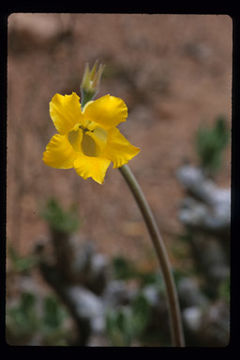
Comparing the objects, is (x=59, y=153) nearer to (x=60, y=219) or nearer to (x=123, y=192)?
(x=60, y=219)

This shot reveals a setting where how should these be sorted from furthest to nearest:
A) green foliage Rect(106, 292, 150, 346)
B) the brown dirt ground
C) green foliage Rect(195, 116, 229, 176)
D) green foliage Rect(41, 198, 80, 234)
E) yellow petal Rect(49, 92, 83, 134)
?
the brown dirt ground < green foliage Rect(195, 116, 229, 176) < green foliage Rect(41, 198, 80, 234) < green foliage Rect(106, 292, 150, 346) < yellow petal Rect(49, 92, 83, 134)

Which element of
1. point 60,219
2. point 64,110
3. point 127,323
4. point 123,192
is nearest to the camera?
point 64,110

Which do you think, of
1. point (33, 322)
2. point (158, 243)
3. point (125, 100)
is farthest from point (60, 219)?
point (125, 100)

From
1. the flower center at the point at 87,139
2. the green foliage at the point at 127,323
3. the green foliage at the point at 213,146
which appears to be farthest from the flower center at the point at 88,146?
the green foliage at the point at 213,146

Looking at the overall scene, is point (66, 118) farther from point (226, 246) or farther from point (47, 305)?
point (226, 246)

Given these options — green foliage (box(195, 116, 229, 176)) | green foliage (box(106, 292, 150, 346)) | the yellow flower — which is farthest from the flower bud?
green foliage (box(195, 116, 229, 176))

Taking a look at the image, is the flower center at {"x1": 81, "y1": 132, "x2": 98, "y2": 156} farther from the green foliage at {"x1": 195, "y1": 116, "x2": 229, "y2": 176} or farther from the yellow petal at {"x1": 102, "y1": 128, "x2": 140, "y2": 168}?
the green foliage at {"x1": 195, "y1": 116, "x2": 229, "y2": 176}
